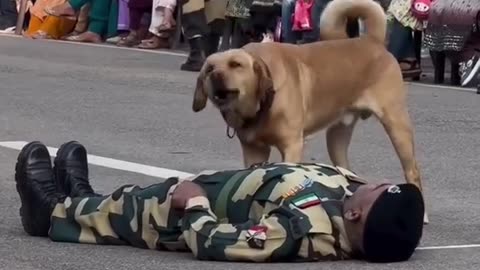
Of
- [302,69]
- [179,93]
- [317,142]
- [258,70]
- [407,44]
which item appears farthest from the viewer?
[407,44]

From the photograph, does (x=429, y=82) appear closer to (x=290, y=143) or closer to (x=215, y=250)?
(x=290, y=143)

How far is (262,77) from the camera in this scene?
22.6 ft

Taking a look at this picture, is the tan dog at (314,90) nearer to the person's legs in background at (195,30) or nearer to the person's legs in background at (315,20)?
the person's legs in background at (315,20)

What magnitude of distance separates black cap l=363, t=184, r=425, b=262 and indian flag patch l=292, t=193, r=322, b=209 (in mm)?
261

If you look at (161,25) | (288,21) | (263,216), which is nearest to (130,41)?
(161,25)

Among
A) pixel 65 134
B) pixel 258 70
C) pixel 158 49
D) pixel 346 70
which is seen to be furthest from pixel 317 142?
pixel 158 49

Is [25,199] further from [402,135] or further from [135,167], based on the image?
[135,167]

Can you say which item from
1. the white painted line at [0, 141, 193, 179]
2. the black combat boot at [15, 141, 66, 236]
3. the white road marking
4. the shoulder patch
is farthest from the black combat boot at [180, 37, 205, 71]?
the shoulder patch

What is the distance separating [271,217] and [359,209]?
0.38 metres

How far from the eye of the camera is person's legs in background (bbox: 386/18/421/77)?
14.8 meters

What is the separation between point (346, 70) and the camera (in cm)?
762

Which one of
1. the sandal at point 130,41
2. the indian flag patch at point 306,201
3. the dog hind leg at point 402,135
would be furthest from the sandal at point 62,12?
the indian flag patch at point 306,201

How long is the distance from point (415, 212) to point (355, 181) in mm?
435

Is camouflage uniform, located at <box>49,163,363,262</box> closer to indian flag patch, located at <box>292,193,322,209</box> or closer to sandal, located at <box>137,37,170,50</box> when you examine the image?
indian flag patch, located at <box>292,193,322,209</box>
